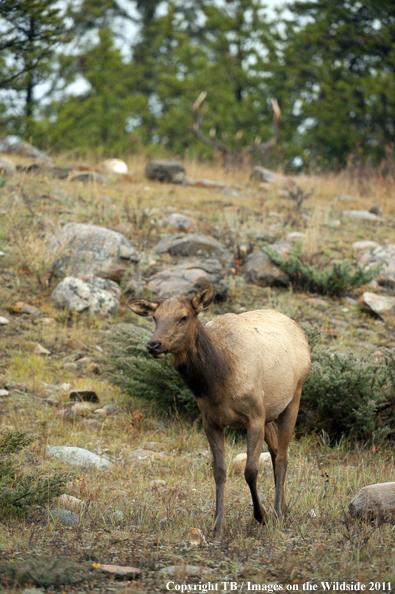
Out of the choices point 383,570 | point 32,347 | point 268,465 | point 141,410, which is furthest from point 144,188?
point 383,570

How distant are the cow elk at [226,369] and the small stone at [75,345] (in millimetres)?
4190

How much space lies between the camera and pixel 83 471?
5867 millimetres

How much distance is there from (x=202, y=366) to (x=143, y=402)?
339 centimetres

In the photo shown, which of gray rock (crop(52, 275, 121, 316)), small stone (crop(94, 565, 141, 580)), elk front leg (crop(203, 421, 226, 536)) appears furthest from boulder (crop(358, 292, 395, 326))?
small stone (crop(94, 565, 141, 580))

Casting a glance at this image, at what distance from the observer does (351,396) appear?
6828 millimetres

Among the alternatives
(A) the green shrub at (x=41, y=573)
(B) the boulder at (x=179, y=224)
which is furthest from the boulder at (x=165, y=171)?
(A) the green shrub at (x=41, y=573)

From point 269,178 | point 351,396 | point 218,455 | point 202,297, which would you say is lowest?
point 269,178

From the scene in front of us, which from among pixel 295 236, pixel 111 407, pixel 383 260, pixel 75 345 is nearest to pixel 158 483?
pixel 111 407

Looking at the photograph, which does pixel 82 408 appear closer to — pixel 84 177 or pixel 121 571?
pixel 121 571

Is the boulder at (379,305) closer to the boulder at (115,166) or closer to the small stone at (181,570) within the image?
the small stone at (181,570)

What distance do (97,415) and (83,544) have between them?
3.29 metres

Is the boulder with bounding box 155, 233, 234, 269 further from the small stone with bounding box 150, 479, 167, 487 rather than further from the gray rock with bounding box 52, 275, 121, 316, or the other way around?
the small stone with bounding box 150, 479, 167, 487

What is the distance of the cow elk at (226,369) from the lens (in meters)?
4.48

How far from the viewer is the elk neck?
4.53 meters
